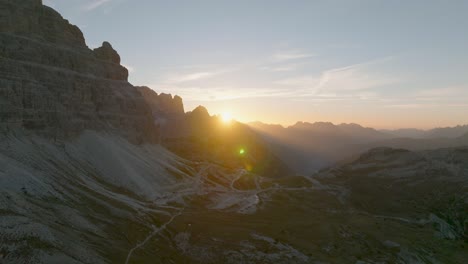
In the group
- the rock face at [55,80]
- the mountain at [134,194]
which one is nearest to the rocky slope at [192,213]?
the mountain at [134,194]

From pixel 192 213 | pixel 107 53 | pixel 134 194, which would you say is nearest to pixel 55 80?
pixel 107 53

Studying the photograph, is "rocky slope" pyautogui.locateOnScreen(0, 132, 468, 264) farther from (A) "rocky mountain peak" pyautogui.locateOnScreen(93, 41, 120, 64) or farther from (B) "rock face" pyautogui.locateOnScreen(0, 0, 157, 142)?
(A) "rocky mountain peak" pyautogui.locateOnScreen(93, 41, 120, 64)

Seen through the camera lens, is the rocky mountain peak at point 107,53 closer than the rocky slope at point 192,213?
No

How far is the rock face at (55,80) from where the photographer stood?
10188 cm

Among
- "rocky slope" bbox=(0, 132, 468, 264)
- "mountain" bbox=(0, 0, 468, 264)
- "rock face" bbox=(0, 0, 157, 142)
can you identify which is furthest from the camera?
"rock face" bbox=(0, 0, 157, 142)

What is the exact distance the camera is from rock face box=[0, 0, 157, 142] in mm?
101875

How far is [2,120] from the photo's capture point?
3691 inches

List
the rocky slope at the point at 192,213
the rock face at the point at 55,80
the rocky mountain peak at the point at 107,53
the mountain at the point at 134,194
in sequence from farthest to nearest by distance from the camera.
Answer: the rocky mountain peak at the point at 107,53
the rock face at the point at 55,80
the mountain at the point at 134,194
the rocky slope at the point at 192,213

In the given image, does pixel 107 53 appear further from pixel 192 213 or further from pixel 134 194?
pixel 192 213

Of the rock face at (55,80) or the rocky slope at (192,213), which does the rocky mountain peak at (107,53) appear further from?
the rocky slope at (192,213)

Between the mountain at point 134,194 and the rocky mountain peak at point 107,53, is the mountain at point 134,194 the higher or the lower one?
the lower one

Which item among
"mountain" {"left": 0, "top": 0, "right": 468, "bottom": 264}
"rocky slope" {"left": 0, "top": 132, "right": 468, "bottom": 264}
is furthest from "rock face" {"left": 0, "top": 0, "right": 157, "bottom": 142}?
"rocky slope" {"left": 0, "top": 132, "right": 468, "bottom": 264}

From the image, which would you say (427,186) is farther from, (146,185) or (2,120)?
(2,120)

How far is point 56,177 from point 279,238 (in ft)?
188
